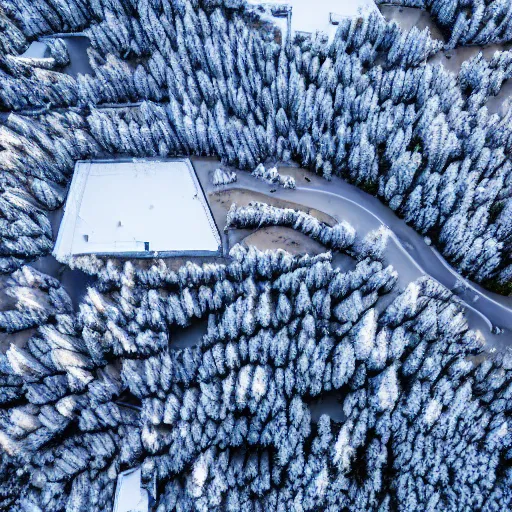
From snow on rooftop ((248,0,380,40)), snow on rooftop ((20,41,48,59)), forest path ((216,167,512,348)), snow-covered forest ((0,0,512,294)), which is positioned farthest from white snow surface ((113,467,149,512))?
snow on rooftop ((248,0,380,40))

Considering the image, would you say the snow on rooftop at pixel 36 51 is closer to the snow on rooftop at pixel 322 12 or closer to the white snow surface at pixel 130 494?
the snow on rooftop at pixel 322 12

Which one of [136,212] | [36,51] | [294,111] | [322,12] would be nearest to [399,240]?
[294,111]

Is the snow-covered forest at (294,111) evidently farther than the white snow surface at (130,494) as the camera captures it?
Yes

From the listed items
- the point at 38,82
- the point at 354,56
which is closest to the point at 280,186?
the point at 354,56

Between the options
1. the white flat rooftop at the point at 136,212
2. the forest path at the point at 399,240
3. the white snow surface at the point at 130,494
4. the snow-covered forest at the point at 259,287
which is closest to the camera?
the white snow surface at the point at 130,494

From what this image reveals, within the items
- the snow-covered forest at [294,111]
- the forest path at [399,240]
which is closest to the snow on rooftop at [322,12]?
the snow-covered forest at [294,111]

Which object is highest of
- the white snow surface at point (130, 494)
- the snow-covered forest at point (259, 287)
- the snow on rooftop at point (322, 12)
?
the snow on rooftop at point (322, 12)

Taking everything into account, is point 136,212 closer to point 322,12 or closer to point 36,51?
point 36,51

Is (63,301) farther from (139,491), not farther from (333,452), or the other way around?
(333,452)

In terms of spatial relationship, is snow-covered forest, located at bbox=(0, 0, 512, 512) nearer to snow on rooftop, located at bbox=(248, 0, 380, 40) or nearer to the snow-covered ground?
the snow-covered ground

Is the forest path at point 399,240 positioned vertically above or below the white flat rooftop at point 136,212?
above
